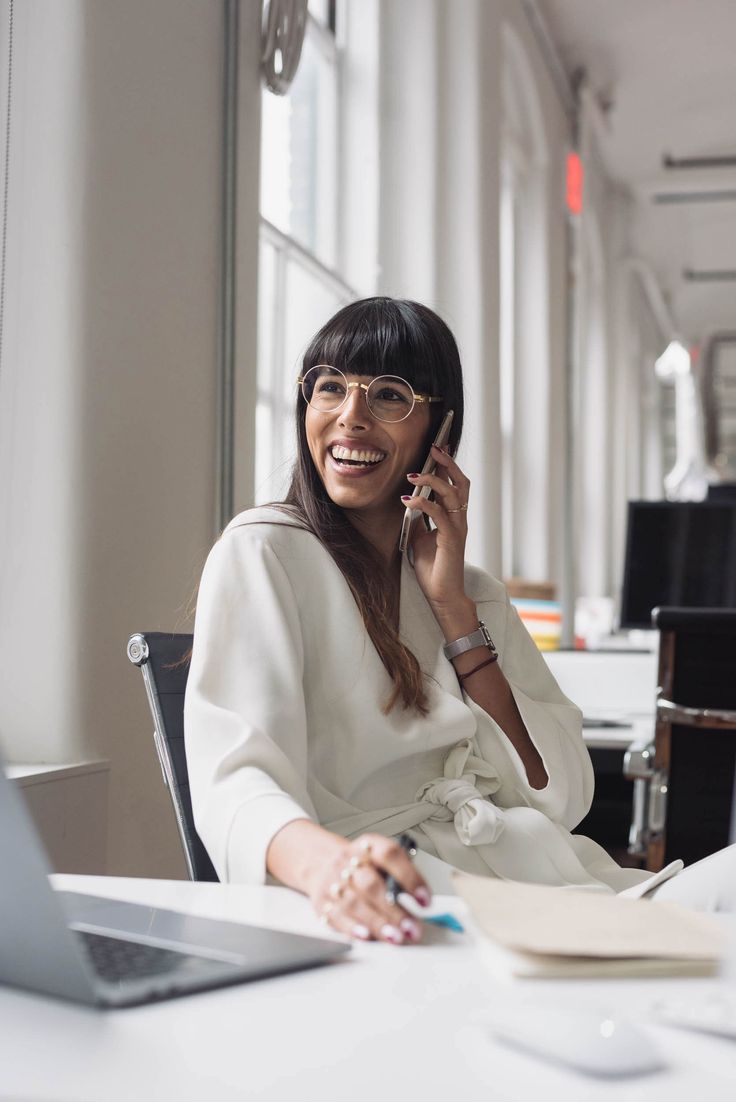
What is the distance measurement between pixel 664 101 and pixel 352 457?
7.40 metres

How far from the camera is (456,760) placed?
160 cm

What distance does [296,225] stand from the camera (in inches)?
175

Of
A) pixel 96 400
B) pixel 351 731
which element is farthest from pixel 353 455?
pixel 96 400

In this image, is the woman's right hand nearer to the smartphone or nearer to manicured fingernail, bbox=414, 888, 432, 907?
manicured fingernail, bbox=414, 888, 432, 907

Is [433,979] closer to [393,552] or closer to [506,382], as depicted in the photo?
[393,552]

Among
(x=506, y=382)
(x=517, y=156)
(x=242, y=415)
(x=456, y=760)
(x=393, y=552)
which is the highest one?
(x=517, y=156)

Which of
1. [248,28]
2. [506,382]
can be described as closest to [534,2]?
[506,382]

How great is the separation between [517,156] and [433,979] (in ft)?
23.1

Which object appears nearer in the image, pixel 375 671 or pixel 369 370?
pixel 375 671

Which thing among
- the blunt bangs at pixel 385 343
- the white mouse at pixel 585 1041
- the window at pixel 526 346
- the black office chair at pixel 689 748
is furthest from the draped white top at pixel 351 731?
the window at pixel 526 346

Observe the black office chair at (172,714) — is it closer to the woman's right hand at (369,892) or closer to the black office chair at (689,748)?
the woman's right hand at (369,892)

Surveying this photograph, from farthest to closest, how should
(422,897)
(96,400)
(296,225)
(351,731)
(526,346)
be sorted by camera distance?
(526,346), (296,225), (96,400), (351,731), (422,897)

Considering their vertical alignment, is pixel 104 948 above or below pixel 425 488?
below

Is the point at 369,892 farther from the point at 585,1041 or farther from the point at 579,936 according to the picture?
the point at 585,1041
